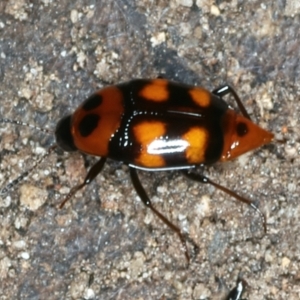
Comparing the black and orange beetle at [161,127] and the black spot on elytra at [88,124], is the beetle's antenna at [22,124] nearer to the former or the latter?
the black and orange beetle at [161,127]

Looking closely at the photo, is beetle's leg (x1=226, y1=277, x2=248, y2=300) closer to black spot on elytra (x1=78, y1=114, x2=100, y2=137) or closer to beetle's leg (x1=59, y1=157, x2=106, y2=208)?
beetle's leg (x1=59, y1=157, x2=106, y2=208)

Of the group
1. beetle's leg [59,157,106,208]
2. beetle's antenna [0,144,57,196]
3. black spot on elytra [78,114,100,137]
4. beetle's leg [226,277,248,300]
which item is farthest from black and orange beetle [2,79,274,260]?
beetle's leg [226,277,248,300]

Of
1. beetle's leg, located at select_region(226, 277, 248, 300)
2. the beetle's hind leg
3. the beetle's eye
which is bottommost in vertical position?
beetle's leg, located at select_region(226, 277, 248, 300)

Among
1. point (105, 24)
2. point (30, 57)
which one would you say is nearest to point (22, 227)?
point (30, 57)

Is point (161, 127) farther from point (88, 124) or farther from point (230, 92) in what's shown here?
point (230, 92)

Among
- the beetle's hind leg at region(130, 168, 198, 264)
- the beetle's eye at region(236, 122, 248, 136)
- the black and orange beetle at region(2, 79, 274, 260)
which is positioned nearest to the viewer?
the black and orange beetle at region(2, 79, 274, 260)

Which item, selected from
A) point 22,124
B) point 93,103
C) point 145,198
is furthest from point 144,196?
point 22,124
